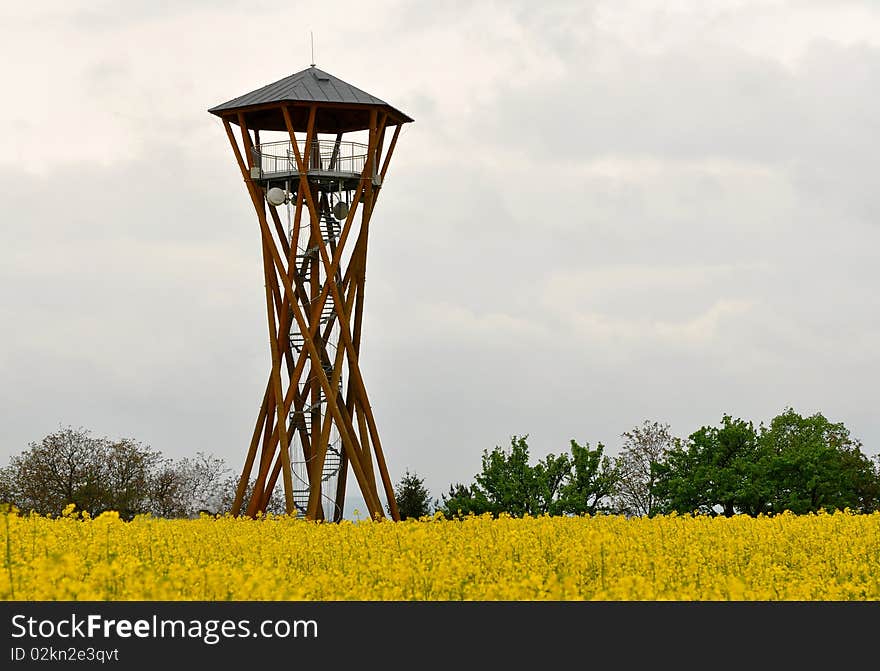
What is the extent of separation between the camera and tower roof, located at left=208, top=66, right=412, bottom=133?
24.2 m

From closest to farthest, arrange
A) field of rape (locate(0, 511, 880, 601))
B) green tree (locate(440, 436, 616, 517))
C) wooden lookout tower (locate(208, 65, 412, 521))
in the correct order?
field of rape (locate(0, 511, 880, 601)) < wooden lookout tower (locate(208, 65, 412, 521)) < green tree (locate(440, 436, 616, 517))

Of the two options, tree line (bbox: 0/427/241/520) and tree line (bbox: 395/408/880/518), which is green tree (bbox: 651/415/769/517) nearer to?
tree line (bbox: 395/408/880/518)

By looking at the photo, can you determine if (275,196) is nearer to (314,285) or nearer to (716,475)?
(314,285)

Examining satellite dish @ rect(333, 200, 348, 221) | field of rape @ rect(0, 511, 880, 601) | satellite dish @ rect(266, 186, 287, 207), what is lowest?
field of rape @ rect(0, 511, 880, 601)

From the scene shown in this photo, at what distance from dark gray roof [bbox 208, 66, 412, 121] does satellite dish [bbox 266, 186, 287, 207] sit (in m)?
1.79

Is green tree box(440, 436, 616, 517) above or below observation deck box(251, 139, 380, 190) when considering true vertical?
below

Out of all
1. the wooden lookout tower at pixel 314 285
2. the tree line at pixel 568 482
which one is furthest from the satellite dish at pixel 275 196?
the tree line at pixel 568 482

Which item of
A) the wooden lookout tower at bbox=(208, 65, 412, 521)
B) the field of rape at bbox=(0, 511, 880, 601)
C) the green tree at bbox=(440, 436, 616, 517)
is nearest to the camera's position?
the field of rape at bbox=(0, 511, 880, 601)

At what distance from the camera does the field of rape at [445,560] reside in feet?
31.2

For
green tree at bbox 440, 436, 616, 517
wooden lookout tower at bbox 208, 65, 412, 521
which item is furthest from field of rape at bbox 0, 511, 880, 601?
green tree at bbox 440, 436, 616, 517

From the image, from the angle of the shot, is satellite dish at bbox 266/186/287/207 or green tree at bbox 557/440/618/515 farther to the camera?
green tree at bbox 557/440/618/515

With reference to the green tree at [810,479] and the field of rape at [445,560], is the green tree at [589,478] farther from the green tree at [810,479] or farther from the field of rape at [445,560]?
the field of rape at [445,560]

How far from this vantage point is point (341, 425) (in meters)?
24.2
